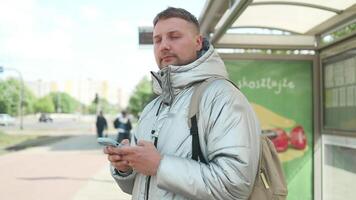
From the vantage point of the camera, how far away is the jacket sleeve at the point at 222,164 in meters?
1.62

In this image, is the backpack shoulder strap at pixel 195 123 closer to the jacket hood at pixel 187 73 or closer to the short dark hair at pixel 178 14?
the jacket hood at pixel 187 73

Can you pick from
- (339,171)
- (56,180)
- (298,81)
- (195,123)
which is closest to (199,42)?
(195,123)

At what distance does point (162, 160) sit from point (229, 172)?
0.22 metres

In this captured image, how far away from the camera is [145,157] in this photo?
1681mm

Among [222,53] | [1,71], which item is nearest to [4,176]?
[222,53]

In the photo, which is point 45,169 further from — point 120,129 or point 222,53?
point 222,53

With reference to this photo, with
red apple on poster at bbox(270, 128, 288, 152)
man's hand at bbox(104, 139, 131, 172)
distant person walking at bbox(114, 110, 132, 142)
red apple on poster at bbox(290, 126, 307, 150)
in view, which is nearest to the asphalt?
distant person walking at bbox(114, 110, 132, 142)

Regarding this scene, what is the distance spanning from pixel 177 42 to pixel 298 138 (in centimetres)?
372

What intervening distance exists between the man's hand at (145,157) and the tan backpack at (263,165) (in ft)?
0.43

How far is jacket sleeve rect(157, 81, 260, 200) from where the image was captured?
1617mm

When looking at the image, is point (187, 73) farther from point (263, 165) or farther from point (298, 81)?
point (298, 81)

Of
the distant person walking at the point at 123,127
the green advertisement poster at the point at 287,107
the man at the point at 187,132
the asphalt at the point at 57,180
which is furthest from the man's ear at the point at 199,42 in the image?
the distant person walking at the point at 123,127

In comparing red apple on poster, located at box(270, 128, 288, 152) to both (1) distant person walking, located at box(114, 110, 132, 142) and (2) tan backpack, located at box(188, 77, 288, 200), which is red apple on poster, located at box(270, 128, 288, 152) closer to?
(2) tan backpack, located at box(188, 77, 288, 200)

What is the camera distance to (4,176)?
12.3 metres
